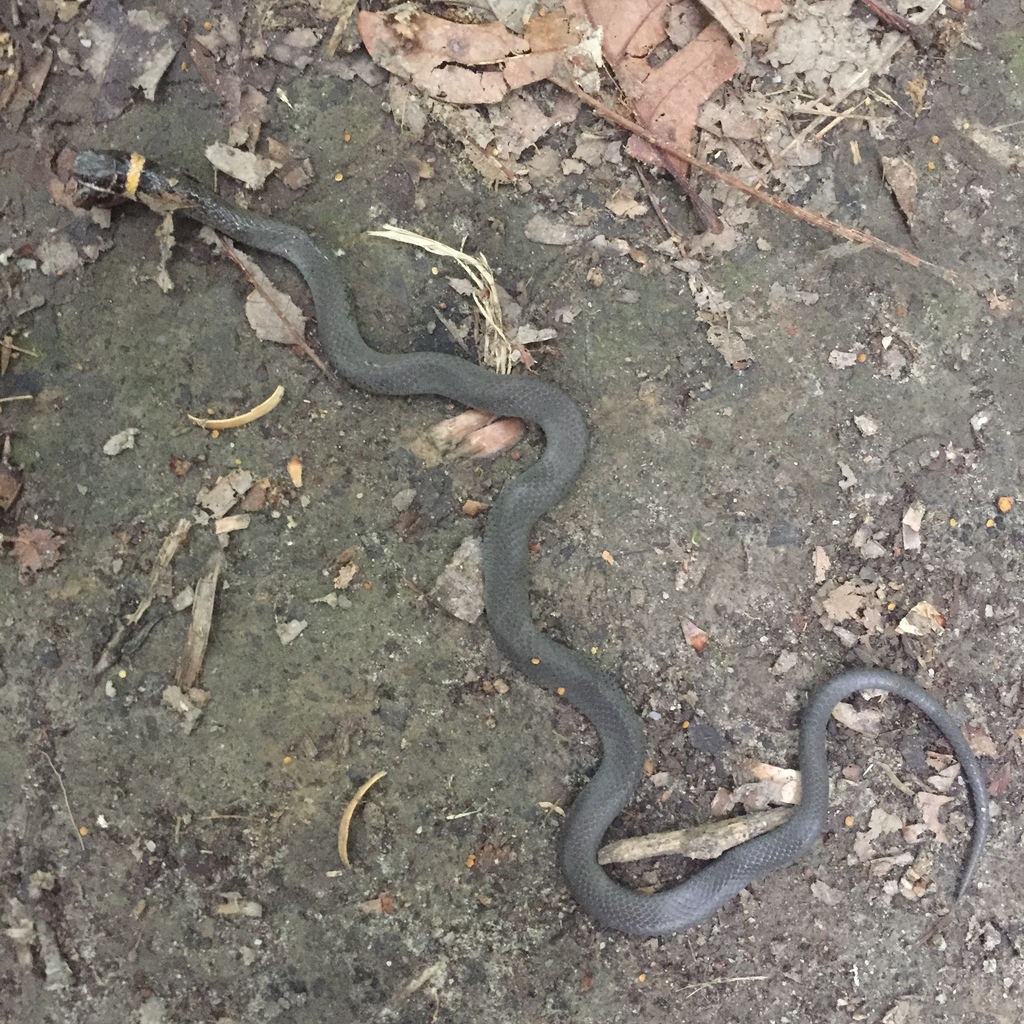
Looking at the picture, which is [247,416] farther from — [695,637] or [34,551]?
[695,637]

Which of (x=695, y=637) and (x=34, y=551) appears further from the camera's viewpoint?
(x=695, y=637)

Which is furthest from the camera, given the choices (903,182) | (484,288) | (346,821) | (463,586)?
(903,182)

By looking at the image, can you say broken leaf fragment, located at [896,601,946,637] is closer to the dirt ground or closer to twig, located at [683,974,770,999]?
the dirt ground

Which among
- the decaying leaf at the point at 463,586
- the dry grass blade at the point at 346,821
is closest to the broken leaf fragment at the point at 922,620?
the decaying leaf at the point at 463,586

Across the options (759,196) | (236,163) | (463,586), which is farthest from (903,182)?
(236,163)

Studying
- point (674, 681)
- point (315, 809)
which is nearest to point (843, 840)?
point (674, 681)

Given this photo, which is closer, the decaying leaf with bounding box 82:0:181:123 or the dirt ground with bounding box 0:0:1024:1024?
the dirt ground with bounding box 0:0:1024:1024

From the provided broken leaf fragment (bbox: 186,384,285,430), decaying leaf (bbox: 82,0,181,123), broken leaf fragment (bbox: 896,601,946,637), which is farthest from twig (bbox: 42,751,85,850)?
broken leaf fragment (bbox: 896,601,946,637)
